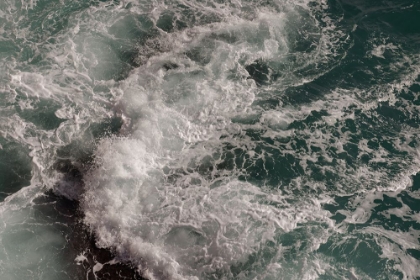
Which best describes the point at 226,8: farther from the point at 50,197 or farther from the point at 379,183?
the point at 50,197

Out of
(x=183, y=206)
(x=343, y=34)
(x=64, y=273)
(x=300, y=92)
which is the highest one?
(x=343, y=34)

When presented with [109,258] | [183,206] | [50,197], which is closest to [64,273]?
[109,258]

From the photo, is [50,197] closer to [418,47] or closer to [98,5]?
[98,5]

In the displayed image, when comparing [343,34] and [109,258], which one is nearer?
[109,258]

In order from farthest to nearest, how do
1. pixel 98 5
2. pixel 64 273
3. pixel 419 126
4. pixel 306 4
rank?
pixel 306 4 < pixel 98 5 < pixel 419 126 < pixel 64 273

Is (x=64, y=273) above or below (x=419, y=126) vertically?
below

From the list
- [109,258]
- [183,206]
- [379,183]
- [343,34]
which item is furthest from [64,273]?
[343,34]

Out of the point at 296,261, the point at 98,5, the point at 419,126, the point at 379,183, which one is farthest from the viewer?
the point at 98,5
